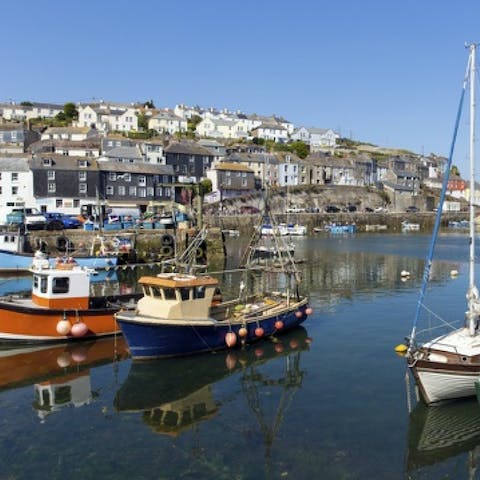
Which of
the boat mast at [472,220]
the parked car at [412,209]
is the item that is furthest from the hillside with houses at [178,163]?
the boat mast at [472,220]

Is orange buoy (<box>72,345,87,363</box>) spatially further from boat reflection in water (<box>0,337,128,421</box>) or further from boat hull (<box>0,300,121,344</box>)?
boat hull (<box>0,300,121,344</box>)

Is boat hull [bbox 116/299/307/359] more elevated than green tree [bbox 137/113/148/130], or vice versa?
green tree [bbox 137/113/148/130]

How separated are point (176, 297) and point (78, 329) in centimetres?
480

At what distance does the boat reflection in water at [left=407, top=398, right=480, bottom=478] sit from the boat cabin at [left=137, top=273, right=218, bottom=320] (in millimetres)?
8704

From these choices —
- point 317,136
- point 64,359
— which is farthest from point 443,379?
point 317,136

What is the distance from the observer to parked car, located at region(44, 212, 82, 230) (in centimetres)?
5306

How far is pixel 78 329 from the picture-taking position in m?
21.8

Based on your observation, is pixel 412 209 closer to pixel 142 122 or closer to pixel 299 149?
pixel 299 149

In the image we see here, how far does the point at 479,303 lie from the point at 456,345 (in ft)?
7.54

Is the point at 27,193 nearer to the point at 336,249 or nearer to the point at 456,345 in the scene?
the point at 336,249

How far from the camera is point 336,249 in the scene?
218 ft

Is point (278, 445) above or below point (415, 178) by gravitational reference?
below

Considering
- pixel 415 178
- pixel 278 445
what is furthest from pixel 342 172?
pixel 278 445

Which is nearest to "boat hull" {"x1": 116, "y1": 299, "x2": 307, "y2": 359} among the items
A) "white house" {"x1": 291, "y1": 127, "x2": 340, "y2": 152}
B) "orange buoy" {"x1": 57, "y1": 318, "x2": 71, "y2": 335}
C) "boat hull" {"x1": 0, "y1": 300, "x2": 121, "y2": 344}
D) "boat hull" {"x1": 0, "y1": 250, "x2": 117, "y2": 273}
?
"boat hull" {"x1": 0, "y1": 300, "x2": 121, "y2": 344}
